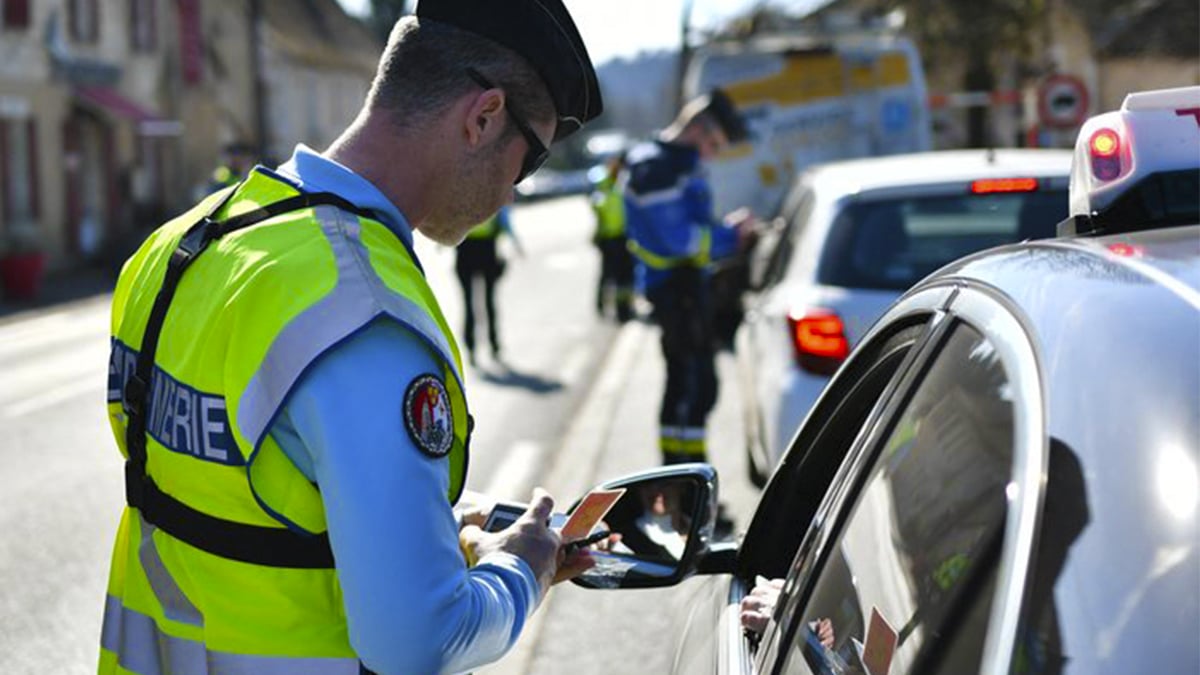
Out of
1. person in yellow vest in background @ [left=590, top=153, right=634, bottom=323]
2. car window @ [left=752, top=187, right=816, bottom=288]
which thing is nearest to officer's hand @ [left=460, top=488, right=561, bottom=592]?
car window @ [left=752, top=187, right=816, bottom=288]

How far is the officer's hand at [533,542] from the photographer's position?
7.30 feet

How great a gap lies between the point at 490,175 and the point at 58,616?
4.42 meters

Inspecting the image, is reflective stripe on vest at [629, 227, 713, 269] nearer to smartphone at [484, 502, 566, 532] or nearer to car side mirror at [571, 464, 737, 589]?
car side mirror at [571, 464, 737, 589]

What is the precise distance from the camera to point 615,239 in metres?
17.5


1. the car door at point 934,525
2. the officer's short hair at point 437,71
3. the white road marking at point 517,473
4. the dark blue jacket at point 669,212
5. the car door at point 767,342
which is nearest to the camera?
the car door at point 934,525

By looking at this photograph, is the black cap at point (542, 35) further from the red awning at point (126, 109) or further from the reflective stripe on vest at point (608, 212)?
the red awning at point (126, 109)

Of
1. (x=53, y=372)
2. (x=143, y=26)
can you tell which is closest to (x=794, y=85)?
(x=53, y=372)

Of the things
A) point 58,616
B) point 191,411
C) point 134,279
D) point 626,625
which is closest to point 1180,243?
point 191,411

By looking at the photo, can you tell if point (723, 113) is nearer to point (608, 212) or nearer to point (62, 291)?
point (608, 212)

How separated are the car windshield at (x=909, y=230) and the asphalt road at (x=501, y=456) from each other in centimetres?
146

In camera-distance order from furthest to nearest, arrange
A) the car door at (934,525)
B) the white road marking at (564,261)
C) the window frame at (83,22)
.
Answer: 1. the window frame at (83,22)
2. the white road marking at (564,261)
3. the car door at (934,525)

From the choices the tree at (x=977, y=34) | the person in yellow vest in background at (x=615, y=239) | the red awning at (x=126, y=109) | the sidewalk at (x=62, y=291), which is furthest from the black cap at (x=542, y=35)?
the red awning at (x=126, y=109)

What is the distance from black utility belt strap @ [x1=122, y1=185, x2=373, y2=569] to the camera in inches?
80.1

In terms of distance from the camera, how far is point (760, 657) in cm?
235
